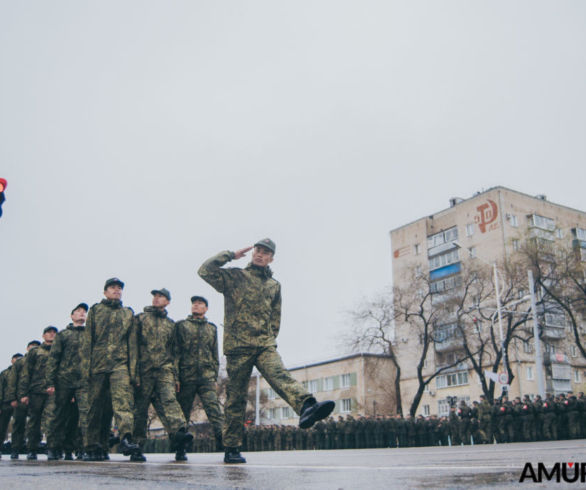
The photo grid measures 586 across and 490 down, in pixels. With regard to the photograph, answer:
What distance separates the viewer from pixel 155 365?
29.4 feet

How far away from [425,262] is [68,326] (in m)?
58.6

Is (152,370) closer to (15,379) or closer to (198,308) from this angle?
(198,308)

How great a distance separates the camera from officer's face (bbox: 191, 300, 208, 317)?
33.1 feet

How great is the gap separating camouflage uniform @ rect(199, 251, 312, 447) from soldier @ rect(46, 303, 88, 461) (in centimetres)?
396

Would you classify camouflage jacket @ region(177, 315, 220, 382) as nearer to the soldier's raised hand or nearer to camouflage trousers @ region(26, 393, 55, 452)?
camouflage trousers @ region(26, 393, 55, 452)

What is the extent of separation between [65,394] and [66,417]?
13.8 inches

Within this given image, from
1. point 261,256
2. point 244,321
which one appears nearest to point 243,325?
point 244,321

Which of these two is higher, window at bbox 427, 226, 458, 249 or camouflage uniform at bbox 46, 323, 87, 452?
window at bbox 427, 226, 458, 249

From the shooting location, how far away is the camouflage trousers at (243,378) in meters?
6.18

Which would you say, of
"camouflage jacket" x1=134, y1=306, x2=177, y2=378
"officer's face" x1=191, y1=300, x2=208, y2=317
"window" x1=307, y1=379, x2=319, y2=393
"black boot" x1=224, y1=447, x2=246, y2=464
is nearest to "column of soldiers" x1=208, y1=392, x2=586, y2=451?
"officer's face" x1=191, y1=300, x2=208, y2=317

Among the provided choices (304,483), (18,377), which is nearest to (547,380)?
(18,377)

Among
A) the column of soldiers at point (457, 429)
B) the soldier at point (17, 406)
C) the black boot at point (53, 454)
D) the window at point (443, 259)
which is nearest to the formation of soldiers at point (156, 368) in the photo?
the black boot at point (53, 454)

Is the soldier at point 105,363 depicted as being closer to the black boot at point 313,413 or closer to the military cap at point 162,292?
the military cap at point 162,292

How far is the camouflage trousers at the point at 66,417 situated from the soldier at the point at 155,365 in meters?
1.31
